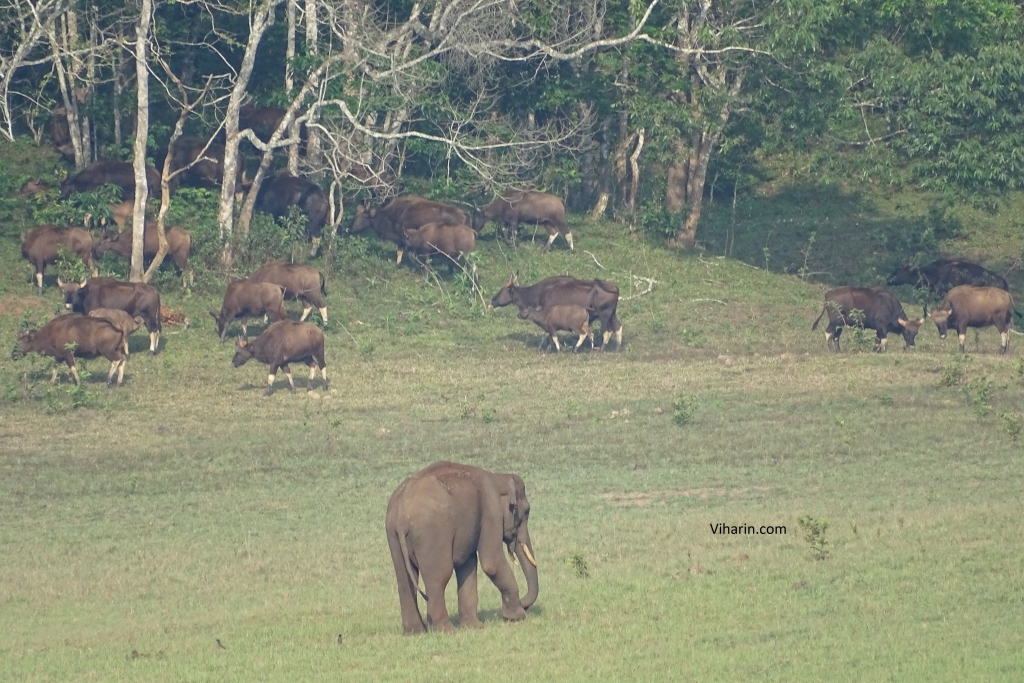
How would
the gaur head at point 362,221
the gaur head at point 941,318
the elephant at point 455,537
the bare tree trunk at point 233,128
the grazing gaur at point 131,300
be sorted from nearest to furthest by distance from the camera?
the elephant at point 455,537
the grazing gaur at point 131,300
the gaur head at point 941,318
the bare tree trunk at point 233,128
the gaur head at point 362,221

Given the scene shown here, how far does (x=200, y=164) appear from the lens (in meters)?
31.2

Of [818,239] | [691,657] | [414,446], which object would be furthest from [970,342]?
[691,657]

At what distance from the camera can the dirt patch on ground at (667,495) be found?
16734mm

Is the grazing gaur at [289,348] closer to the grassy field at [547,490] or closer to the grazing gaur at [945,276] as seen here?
the grassy field at [547,490]

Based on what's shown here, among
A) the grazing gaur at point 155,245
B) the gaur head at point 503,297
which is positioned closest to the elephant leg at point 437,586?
the gaur head at point 503,297

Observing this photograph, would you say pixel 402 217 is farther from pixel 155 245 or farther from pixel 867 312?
pixel 867 312

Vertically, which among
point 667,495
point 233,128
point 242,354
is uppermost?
point 233,128

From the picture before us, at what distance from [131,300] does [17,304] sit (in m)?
2.29

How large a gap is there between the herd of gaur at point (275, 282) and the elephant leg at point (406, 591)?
38.2 ft

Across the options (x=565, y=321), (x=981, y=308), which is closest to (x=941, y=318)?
(x=981, y=308)

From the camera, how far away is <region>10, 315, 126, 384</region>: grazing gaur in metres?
22.2

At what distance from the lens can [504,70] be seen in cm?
3231

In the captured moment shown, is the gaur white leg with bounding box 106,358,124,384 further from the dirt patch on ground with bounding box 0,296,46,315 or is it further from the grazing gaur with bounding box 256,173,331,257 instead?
the grazing gaur with bounding box 256,173,331,257

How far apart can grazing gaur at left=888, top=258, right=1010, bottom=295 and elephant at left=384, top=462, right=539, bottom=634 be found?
18.6 meters
